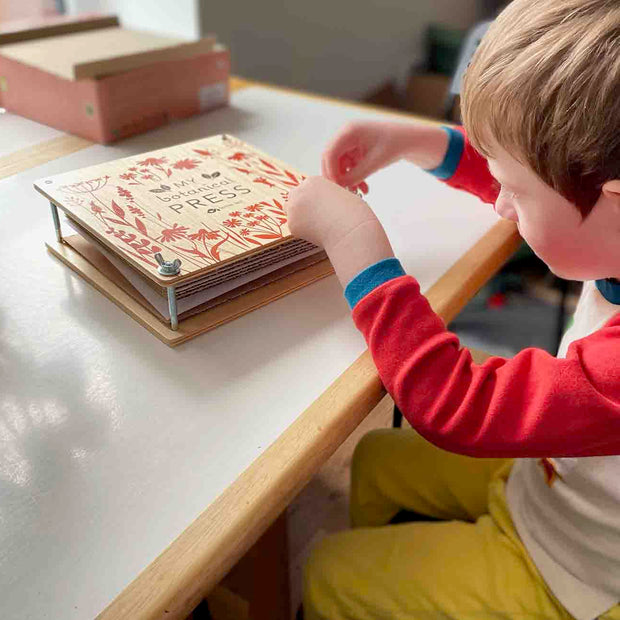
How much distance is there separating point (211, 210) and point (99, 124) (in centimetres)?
36

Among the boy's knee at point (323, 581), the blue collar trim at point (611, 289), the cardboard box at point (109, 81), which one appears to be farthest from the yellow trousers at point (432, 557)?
the cardboard box at point (109, 81)

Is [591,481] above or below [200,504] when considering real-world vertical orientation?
below

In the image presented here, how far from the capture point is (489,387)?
0.52 meters

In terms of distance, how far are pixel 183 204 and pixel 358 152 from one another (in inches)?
9.2

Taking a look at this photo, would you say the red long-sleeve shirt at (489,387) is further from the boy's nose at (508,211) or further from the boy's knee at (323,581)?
the boy's knee at (323,581)

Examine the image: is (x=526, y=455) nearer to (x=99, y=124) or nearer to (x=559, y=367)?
(x=559, y=367)

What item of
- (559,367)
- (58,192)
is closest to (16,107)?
(58,192)

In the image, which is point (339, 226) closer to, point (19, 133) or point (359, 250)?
point (359, 250)

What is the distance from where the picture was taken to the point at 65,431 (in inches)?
18.0

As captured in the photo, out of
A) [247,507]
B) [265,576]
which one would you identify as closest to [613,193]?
[247,507]

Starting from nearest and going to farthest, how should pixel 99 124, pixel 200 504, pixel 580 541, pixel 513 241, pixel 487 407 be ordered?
1. pixel 200 504
2. pixel 487 407
3. pixel 580 541
4. pixel 513 241
5. pixel 99 124

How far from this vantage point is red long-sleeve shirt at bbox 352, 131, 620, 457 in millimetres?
493

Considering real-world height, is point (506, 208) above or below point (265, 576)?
above

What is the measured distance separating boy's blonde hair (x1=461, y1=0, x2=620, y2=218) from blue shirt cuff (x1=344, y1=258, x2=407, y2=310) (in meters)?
0.13
